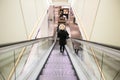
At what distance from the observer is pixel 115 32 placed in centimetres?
376

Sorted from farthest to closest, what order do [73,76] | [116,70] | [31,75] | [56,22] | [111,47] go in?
1. [56,22]
2. [73,76]
3. [31,75]
4. [116,70]
5. [111,47]

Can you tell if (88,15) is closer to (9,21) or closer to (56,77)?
(56,77)

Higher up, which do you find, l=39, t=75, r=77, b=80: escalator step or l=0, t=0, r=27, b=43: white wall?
l=0, t=0, r=27, b=43: white wall

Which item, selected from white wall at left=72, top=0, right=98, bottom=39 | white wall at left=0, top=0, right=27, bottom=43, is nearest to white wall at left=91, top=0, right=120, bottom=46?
white wall at left=72, top=0, right=98, bottom=39

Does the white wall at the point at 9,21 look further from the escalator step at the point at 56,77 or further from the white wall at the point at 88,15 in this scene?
the white wall at the point at 88,15

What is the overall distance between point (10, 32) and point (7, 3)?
0.58 meters

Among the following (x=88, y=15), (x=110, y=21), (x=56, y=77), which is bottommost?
(x=56, y=77)

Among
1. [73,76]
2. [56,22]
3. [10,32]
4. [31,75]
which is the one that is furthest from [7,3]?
[56,22]

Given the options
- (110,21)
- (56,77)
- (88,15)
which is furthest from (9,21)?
(88,15)

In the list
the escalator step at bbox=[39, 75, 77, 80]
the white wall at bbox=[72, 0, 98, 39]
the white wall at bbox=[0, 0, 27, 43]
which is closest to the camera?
the white wall at bbox=[0, 0, 27, 43]

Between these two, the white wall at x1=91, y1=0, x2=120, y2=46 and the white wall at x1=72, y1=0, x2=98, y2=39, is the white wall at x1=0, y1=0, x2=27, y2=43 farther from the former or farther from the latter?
the white wall at x1=72, y1=0, x2=98, y2=39

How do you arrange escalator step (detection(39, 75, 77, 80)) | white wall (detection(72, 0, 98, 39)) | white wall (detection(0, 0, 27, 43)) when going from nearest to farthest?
white wall (detection(0, 0, 27, 43)) → escalator step (detection(39, 75, 77, 80)) → white wall (detection(72, 0, 98, 39))

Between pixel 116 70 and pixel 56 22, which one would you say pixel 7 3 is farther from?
pixel 56 22

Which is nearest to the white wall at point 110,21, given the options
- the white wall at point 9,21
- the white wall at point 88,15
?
the white wall at point 88,15
